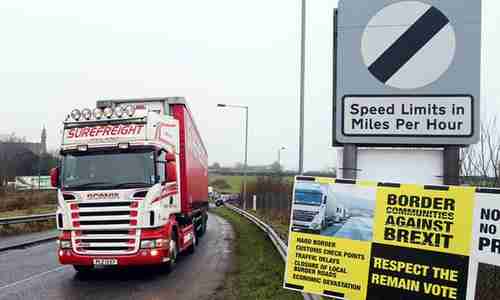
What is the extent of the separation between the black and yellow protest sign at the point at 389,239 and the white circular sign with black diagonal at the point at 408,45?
2.81 feet

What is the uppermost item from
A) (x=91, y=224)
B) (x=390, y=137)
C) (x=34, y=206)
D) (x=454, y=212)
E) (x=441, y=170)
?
(x=390, y=137)

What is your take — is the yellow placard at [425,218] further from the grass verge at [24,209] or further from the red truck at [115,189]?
the grass verge at [24,209]

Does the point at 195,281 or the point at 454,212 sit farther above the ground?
the point at 454,212

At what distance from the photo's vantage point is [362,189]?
154 inches

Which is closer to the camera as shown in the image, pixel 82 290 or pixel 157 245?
pixel 82 290

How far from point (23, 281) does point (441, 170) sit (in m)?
9.64

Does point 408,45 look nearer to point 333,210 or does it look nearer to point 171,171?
point 333,210

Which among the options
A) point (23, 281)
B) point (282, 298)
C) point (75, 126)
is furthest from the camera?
point (75, 126)

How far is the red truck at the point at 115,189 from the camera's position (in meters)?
10.8

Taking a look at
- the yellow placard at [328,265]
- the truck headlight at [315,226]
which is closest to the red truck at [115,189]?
the yellow placard at [328,265]

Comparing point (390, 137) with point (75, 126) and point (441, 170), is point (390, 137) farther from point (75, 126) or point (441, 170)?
point (75, 126)

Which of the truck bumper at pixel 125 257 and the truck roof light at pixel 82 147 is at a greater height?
the truck roof light at pixel 82 147

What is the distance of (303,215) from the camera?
13.7 ft

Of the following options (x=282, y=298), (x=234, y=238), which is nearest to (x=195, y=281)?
(x=282, y=298)
